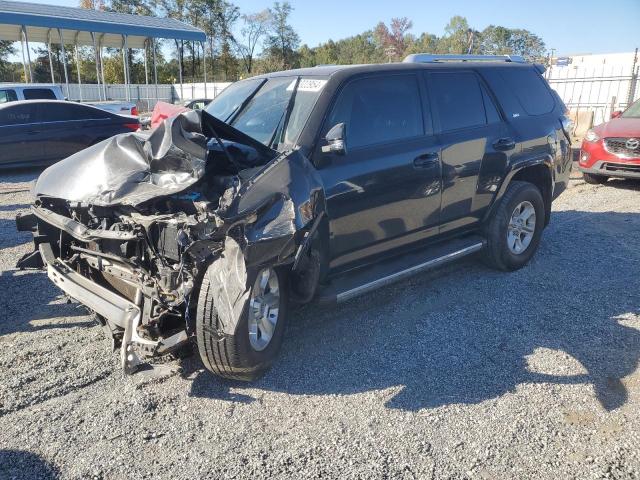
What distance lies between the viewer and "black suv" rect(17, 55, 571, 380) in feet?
9.73

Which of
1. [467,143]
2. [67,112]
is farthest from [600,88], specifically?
[67,112]

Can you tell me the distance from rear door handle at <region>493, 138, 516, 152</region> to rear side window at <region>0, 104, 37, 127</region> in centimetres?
1000

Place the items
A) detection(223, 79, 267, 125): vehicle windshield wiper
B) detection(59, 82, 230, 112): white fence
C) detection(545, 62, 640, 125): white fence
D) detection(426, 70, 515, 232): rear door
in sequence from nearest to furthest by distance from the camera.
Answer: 1. detection(223, 79, 267, 125): vehicle windshield wiper
2. detection(426, 70, 515, 232): rear door
3. detection(545, 62, 640, 125): white fence
4. detection(59, 82, 230, 112): white fence

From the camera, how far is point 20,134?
424 inches

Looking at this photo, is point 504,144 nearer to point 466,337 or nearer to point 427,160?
point 427,160

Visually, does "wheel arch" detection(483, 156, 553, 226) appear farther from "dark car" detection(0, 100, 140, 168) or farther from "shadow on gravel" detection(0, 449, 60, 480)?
"dark car" detection(0, 100, 140, 168)

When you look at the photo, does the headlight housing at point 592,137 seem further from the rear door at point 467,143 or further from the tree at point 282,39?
the tree at point 282,39

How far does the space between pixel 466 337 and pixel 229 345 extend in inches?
76.0

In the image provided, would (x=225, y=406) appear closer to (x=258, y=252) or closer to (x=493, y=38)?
(x=258, y=252)

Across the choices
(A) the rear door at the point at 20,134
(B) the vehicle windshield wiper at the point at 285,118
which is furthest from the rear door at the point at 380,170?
(A) the rear door at the point at 20,134

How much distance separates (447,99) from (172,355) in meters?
3.21

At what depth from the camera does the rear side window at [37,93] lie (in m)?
13.6

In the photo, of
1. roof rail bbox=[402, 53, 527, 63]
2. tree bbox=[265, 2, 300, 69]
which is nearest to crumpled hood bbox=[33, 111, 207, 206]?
roof rail bbox=[402, 53, 527, 63]

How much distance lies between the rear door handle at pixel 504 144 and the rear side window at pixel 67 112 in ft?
32.0
